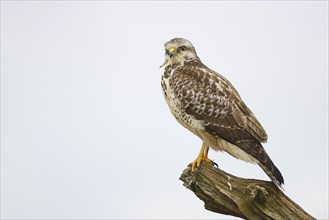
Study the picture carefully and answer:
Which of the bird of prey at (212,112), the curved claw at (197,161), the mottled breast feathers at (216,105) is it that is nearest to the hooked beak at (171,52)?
the bird of prey at (212,112)

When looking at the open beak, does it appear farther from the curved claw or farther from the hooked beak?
the curved claw

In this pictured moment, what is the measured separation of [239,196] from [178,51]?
4810 mm

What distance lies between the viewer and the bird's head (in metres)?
12.4

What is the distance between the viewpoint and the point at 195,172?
30.5 feet

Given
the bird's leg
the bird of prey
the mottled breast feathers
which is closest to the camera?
the bird's leg

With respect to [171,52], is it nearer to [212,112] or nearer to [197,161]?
[212,112]

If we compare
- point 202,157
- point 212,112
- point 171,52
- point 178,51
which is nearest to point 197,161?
point 202,157

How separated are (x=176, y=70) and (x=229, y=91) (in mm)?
1338

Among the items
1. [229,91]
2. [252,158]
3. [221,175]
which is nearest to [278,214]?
[221,175]

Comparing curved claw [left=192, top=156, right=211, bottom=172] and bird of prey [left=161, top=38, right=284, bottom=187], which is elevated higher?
bird of prey [left=161, top=38, right=284, bottom=187]

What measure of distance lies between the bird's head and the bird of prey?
0.25 feet

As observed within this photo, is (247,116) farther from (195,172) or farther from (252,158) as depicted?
(195,172)

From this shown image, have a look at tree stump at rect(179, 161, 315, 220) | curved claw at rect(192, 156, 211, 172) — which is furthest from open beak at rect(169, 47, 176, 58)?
tree stump at rect(179, 161, 315, 220)

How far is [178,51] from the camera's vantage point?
12445 mm
